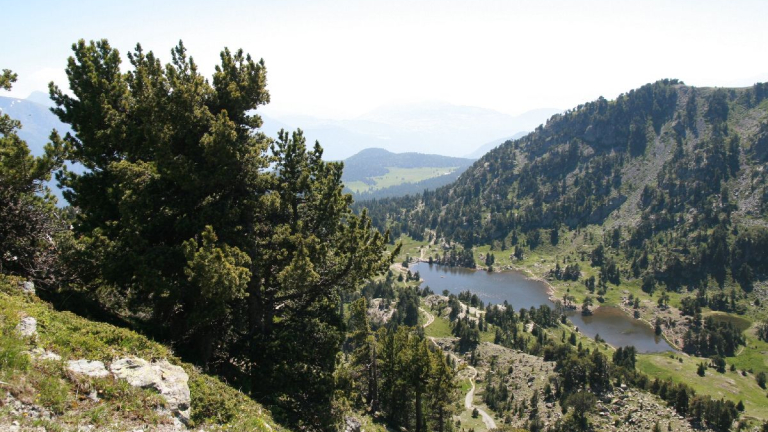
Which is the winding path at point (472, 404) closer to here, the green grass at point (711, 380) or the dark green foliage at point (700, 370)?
the green grass at point (711, 380)

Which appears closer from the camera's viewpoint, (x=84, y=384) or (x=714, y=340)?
(x=84, y=384)

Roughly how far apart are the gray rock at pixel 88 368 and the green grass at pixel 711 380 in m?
132

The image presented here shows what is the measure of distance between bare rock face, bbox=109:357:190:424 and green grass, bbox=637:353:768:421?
129m

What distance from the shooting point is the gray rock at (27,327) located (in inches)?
518

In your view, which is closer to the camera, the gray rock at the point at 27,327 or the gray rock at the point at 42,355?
the gray rock at the point at 42,355

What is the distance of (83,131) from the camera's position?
84.8 feet

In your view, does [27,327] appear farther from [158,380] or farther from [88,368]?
[158,380]

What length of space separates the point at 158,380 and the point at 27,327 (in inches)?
183

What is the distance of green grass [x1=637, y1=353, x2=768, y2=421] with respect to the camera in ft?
341

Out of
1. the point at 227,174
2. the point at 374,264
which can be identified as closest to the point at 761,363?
the point at 374,264

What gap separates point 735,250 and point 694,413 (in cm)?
15777

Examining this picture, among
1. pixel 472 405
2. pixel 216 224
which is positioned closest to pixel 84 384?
pixel 216 224

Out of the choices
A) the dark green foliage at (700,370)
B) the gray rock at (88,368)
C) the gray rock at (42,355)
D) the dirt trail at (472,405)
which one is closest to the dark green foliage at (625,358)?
the dark green foliage at (700,370)

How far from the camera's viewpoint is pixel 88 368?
13.1 metres
